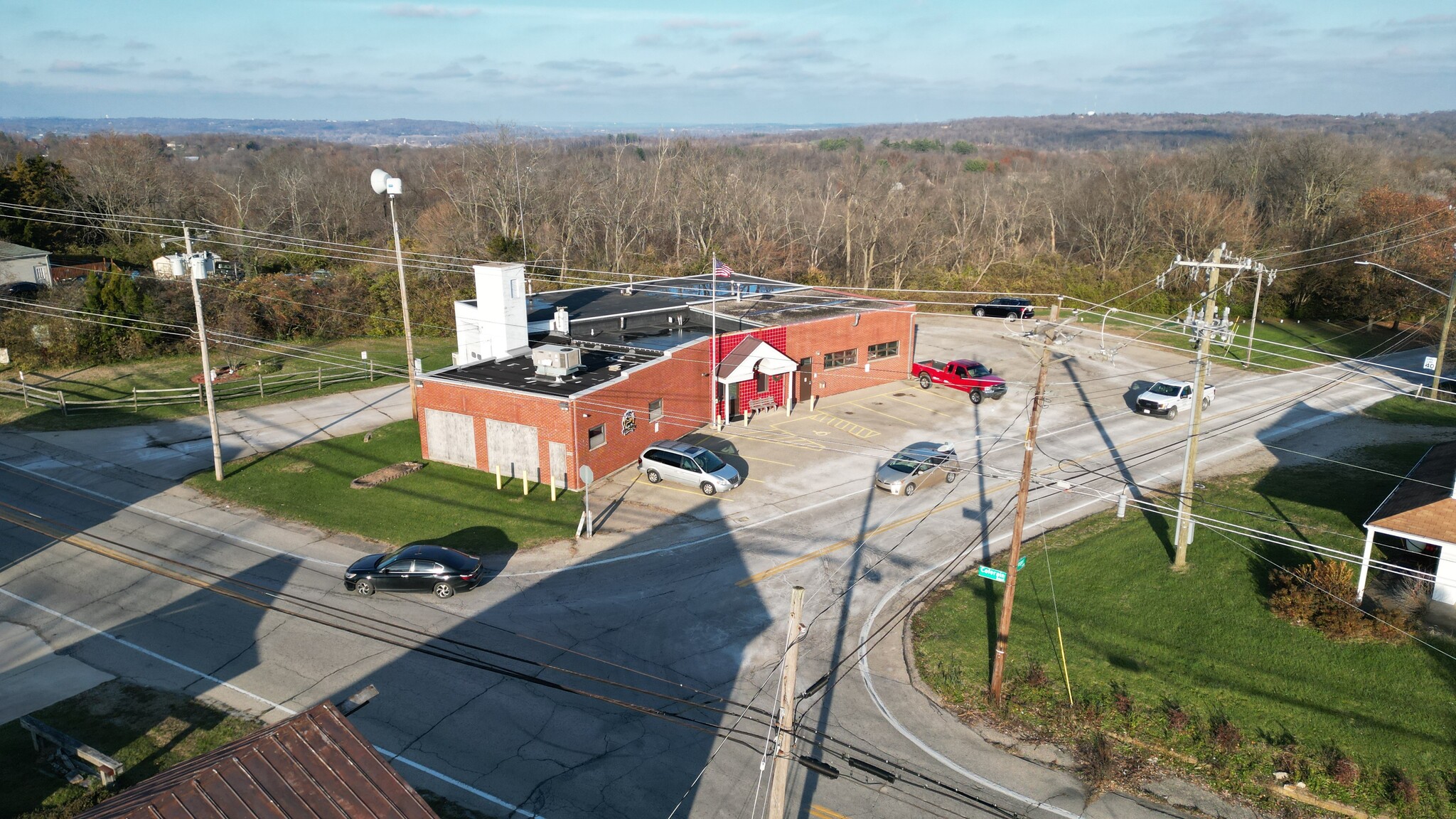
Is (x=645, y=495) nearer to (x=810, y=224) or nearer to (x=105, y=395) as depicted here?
(x=105, y=395)

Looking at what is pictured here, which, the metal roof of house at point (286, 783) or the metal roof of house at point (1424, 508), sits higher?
the metal roof of house at point (286, 783)

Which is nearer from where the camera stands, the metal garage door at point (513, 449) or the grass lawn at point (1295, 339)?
the metal garage door at point (513, 449)

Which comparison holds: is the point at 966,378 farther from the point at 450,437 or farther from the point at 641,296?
the point at 450,437

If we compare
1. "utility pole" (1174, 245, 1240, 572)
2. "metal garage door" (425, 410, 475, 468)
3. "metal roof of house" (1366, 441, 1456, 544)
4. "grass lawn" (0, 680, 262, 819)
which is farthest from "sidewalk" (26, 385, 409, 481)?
"metal roof of house" (1366, 441, 1456, 544)

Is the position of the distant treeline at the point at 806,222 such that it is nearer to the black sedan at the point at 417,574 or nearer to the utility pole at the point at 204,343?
the utility pole at the point at 204,343

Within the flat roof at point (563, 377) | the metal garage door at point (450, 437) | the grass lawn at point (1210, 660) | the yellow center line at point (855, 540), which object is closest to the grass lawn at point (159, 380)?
the flat roof at point (563, 377)

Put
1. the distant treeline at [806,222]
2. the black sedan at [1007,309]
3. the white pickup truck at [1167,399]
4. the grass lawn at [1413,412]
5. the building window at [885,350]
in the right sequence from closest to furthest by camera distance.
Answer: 1. the grass lawn at [1413,412]
2. the white pickup truck at [1167,399]
3. the building window at [885,350]
4. the black sedan at [1007,309]
5. the distant treeline at [806,222]

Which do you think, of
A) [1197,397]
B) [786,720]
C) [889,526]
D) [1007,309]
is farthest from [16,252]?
[1197,397]

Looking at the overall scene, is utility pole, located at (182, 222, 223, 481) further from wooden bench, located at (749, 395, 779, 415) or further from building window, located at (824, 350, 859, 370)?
building window, located at (824, 350, 859, 370)
